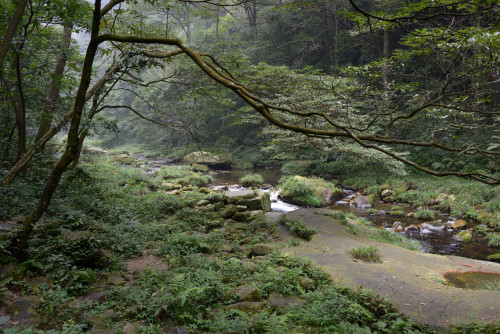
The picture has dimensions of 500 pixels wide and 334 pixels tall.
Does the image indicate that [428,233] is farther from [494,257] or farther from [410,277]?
[410,277]

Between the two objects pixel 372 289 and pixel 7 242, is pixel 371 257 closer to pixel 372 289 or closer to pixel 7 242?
pixel 372 289

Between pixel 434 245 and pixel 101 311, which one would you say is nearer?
pixel 101 311

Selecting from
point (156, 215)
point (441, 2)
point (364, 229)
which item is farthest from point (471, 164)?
point (156, 215)

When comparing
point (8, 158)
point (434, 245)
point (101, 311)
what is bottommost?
point (434, 245)

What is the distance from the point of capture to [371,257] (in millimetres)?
6793

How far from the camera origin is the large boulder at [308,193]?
567 inches

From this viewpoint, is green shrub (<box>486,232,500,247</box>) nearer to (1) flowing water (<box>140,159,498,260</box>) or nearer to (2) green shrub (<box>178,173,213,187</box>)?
(1) flowing water (<box>140,159,498,260</box>)

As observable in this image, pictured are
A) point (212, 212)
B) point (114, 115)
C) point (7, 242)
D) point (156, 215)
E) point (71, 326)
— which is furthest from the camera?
point (114, 115)

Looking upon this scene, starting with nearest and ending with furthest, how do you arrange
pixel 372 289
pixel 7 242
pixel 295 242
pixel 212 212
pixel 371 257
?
pixel 7 242, pixel 372 289, pixel 371 257, pixel 295 242, pixel 212 212

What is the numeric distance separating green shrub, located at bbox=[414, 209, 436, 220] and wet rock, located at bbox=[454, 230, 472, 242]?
70.2 inches

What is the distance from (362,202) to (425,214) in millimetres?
2953

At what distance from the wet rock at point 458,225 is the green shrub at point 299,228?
254 inches

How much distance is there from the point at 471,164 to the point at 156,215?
1585 cm

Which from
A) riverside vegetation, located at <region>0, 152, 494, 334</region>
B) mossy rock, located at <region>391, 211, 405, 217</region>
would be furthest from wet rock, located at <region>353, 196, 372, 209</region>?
riverside vegetation, located at <region>0, 152, 494, 334</region>
